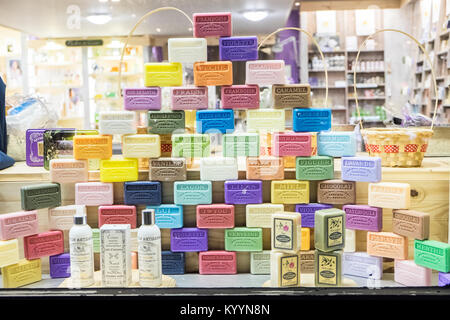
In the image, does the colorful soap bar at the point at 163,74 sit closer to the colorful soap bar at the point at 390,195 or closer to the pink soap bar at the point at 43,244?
the pink soap bar at the point at 43,244

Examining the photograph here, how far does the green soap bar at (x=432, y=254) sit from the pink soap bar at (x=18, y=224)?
141 centimetres

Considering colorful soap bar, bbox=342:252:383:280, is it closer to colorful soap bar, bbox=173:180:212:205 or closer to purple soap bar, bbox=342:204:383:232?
purple soap bar, bbox=342:204:383:232

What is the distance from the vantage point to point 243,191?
6.36 ft

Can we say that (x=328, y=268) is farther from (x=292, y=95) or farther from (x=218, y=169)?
(x=292, y=95)

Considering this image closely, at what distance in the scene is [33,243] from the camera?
185cm

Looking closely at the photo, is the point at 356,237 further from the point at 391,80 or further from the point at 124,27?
the point at 391,80

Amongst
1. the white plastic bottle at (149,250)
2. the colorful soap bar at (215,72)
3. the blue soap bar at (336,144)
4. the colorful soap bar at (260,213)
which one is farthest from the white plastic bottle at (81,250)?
the blue soap bar at (336,144)

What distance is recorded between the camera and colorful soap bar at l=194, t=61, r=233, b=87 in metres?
1.95

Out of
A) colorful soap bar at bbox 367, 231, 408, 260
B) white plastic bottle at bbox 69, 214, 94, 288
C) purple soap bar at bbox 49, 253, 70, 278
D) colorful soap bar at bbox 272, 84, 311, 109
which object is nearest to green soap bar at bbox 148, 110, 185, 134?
colorful soap bar at bbox 272, 84, 311, 109

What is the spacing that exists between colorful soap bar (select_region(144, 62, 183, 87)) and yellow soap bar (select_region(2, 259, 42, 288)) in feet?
2.69

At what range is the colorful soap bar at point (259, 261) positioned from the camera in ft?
6.30
